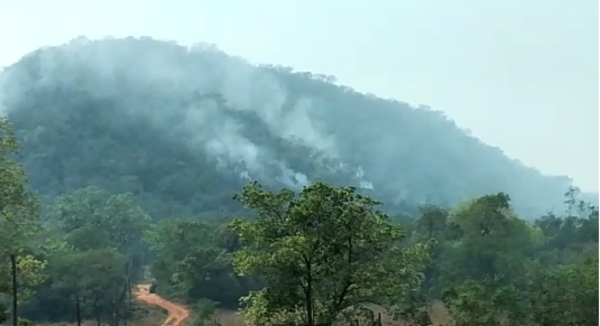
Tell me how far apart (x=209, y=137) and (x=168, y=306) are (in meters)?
85.6

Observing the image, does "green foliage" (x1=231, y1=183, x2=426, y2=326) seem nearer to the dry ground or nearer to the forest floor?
the forest floor

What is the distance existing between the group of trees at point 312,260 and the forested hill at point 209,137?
42.2 m

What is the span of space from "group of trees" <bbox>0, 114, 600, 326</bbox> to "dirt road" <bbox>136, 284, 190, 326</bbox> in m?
1.02

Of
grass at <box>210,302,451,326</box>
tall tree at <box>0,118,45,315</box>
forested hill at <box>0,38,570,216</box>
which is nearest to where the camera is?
tall tree at <box>0,118,45,315</box>

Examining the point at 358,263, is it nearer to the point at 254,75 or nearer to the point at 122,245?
the point at 122,245

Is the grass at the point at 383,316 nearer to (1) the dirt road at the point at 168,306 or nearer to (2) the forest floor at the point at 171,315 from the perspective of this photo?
(2) the forest floor at the point at 171,315

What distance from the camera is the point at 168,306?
51688 mm

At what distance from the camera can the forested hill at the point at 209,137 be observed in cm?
11000

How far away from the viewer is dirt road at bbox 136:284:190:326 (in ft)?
153

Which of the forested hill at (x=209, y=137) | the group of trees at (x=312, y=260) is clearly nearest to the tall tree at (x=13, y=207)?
the group of trees at (x=312, y=260)

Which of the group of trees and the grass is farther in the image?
the grass

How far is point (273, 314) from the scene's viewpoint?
19.9 meters

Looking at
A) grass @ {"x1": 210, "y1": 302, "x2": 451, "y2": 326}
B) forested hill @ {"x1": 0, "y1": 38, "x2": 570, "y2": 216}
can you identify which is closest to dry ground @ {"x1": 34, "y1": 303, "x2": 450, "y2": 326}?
grass @ {"x1": 210, "y1": 302, "x2": 451, "y2": 326}

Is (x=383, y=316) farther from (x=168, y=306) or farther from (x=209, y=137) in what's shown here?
(x=209, y=137)
